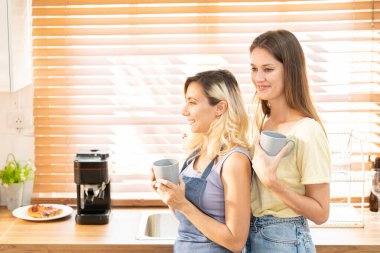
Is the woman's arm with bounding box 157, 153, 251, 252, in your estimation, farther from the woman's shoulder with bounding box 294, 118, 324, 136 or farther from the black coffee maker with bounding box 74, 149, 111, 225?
the black coffee maker with bounding box 74, 149, 111, 225

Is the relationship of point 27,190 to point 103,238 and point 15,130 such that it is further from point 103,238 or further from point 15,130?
point 103,238

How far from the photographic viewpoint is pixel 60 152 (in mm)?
2895

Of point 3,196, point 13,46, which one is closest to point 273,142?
point 13,46

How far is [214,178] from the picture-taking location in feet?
6.32

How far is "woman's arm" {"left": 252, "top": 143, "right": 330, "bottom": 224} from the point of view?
176cm

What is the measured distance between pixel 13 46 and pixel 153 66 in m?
0.66

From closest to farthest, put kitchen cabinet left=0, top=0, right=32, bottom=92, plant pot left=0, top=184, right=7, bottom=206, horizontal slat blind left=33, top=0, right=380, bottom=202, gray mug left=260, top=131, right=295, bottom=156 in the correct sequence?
gray mug left=260, top=131, right=295, bottom=156 → kitchen cabinet left=0, top=0, right=32, bottom=92 → horizontal slat blind left=33, top=0, right=380, bottom=202 → plant pot left=0, top=184, right=7, bottom=206

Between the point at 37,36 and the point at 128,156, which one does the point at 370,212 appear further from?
the point at 37,36

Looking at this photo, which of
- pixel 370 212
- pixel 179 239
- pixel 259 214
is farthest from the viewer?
pixel 370 212

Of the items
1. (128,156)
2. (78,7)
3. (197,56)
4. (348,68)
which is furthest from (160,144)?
(348,68)

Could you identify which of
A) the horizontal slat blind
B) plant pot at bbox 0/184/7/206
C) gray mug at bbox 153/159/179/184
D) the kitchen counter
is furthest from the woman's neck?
plant pot at bbox 0/184/7/206

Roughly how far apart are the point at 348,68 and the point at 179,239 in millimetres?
1304

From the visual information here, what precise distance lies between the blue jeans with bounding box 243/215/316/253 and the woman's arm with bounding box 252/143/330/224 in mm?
75

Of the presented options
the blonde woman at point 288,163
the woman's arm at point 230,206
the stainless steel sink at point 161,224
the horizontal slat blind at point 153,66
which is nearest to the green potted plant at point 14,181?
the horizontal slat blind at point 153,66
